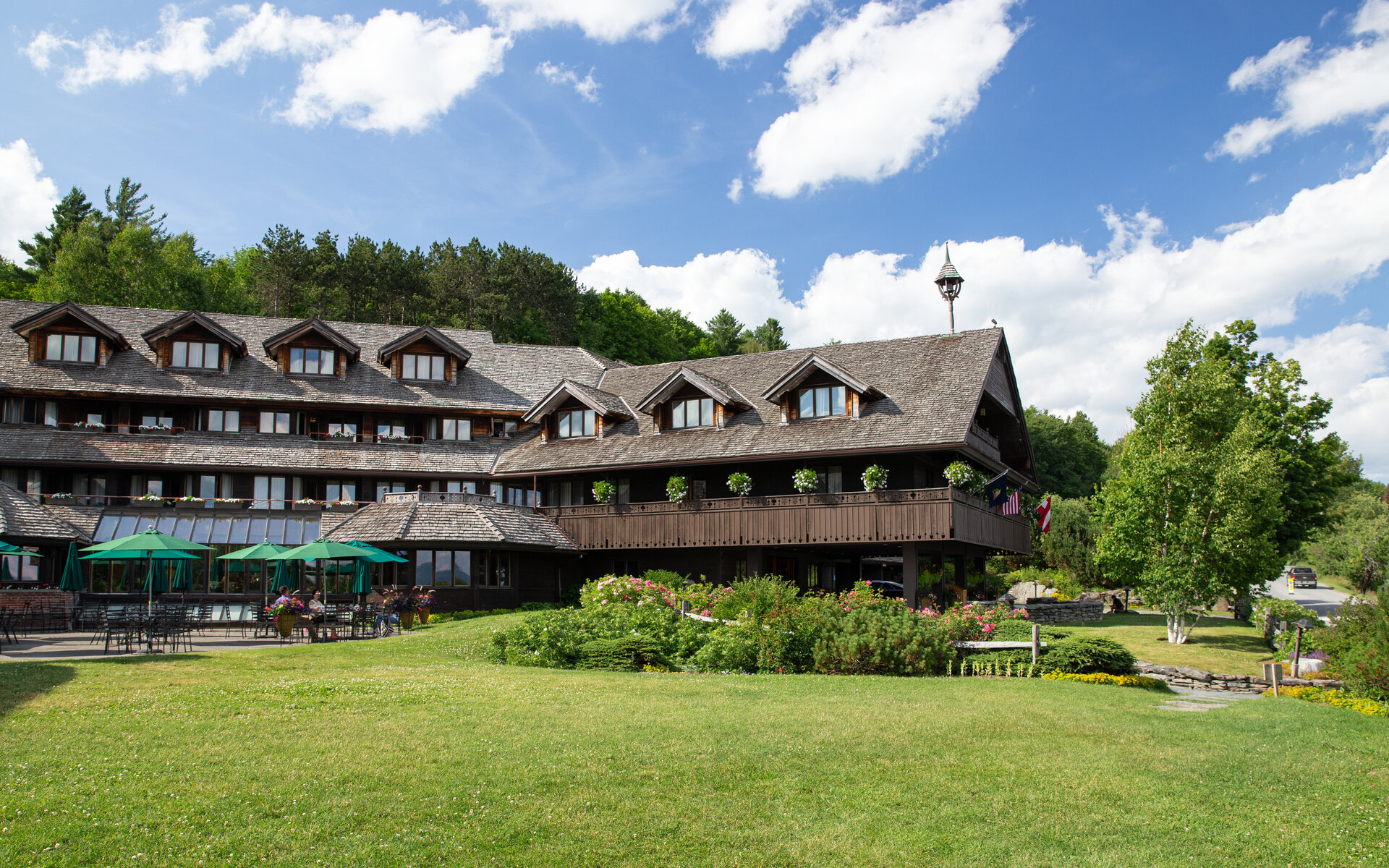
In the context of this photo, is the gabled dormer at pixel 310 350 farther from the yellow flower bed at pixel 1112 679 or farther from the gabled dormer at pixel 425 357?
the yellow flower bed at pixel 1112 679

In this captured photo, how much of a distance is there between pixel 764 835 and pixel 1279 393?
4325cm

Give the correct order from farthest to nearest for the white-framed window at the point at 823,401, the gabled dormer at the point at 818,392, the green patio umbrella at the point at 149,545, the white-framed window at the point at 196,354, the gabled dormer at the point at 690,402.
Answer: the white-framed window at the point at 196,354
the gabled dormer at the point at 690,402
the white-framed window at the point at 823,401
the gabled dormer at the point at 818,392
the green patio umbrella at the point at 149,545

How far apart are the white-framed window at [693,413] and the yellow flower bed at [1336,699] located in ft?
73.0

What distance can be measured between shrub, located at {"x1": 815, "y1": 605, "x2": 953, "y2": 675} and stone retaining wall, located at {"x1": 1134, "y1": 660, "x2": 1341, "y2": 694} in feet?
15.3

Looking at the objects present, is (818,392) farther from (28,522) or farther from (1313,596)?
(1313,596)

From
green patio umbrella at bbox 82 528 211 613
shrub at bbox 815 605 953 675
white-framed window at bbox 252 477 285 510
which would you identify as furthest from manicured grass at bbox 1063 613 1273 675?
white-framed window at bbox 252 477 285 510

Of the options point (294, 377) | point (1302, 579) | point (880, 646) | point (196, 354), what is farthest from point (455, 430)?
point (1302, 579)

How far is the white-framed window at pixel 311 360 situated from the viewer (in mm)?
43406

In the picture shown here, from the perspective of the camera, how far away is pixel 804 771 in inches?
410

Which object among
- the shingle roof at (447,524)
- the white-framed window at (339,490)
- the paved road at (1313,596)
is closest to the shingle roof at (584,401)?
the shingle roof at (447,524)

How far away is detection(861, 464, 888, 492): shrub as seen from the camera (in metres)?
32.4

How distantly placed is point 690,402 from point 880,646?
808 inches

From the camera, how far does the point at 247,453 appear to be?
3922 centimetres

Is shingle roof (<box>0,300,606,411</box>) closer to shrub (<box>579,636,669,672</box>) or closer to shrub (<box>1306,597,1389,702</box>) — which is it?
shrub (<box>579,636,669,672</box>)
